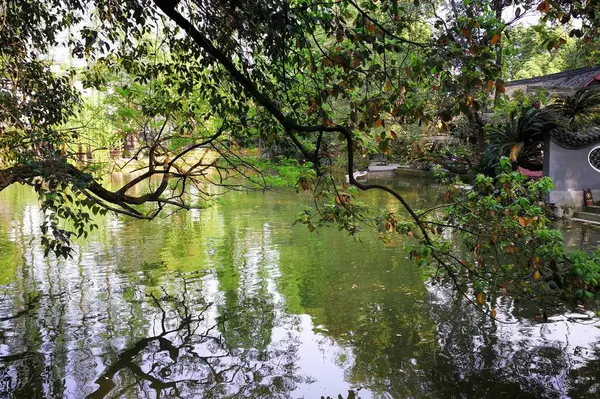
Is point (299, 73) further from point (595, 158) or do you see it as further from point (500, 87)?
point (595, 158)

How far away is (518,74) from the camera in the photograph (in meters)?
23.5

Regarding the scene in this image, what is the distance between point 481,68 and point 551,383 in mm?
3109

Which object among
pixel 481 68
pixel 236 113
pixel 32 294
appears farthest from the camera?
pixel 32 294

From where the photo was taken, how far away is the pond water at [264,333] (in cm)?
455

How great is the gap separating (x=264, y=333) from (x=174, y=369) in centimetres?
119

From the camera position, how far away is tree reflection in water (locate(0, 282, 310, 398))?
4.44 metres

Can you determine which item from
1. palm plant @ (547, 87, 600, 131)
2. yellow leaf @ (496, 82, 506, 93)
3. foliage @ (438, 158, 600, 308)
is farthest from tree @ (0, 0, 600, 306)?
palm plant @ (547, 87, 600, 131)

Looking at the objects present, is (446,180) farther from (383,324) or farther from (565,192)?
(565,192)

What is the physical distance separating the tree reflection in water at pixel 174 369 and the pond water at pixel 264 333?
0.06 ft

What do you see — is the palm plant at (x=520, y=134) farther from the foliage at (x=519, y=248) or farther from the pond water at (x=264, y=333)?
the foliage at (x=519, y=248)

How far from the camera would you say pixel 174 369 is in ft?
15.9

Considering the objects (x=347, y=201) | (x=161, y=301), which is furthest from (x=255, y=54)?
(x=161, y=301)

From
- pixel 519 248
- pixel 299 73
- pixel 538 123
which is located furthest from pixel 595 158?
Answer: pixel 299 73

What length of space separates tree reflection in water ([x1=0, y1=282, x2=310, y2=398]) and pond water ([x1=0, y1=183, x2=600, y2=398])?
17mm
